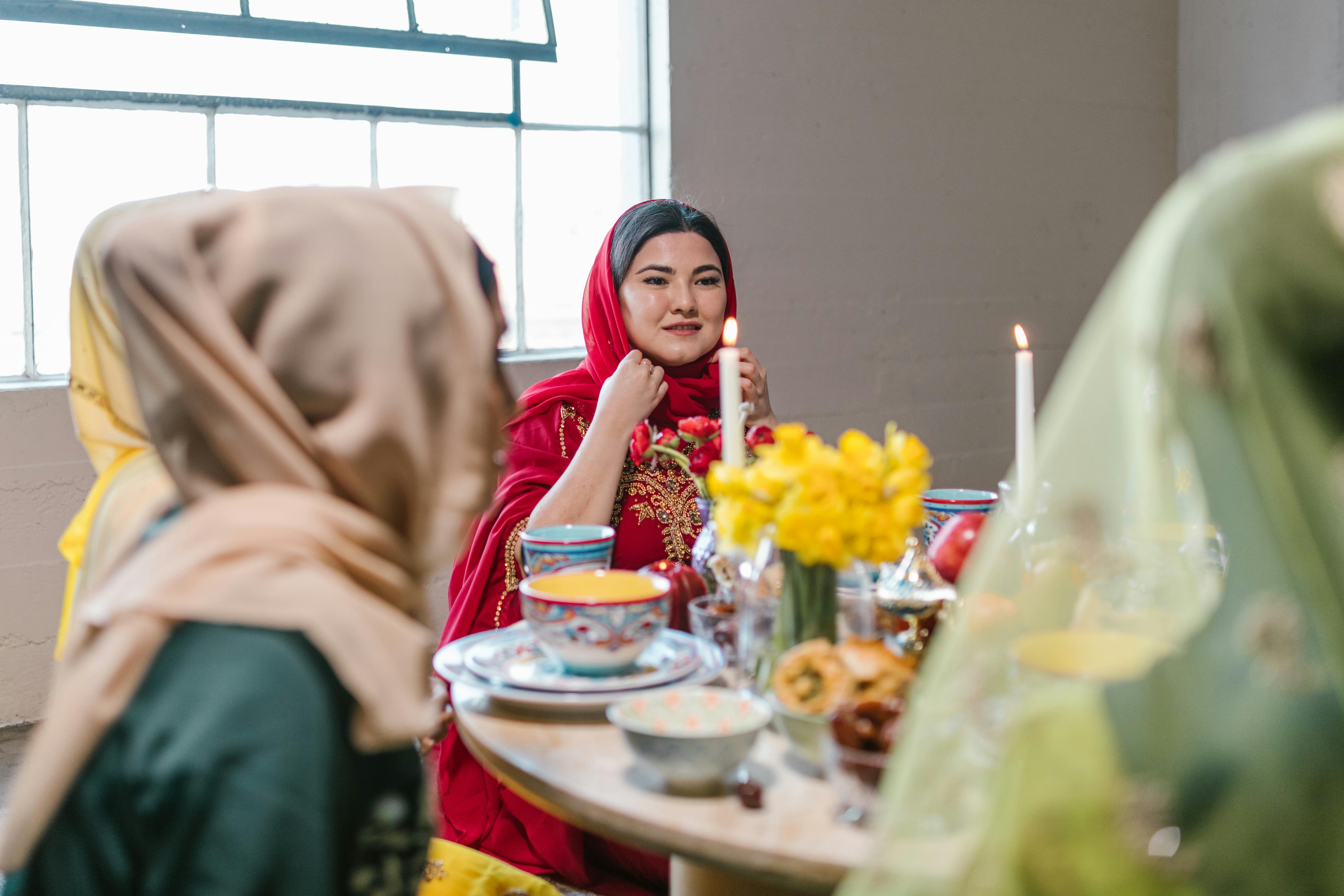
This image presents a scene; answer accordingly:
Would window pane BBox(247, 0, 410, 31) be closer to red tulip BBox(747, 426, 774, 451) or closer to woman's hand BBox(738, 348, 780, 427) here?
woman's hand BBox(738, 348, 780, 427)

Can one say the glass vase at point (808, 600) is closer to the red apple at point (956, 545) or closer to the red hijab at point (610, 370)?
the red apple at point (956, 545)

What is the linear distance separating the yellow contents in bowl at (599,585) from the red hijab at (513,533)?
589mm

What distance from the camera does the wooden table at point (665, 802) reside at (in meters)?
0.81

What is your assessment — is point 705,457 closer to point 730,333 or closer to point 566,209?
point 730,333

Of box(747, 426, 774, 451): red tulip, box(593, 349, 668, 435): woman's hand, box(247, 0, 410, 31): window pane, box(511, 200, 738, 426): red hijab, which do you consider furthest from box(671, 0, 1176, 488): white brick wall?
box(747, 426, 774, 451): red tulip

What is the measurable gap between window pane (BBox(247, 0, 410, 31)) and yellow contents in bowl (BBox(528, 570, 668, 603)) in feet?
8.14

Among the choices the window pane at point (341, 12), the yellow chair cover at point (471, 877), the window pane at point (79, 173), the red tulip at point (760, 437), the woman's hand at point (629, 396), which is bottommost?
the yellow chair cover at point (471, 877)

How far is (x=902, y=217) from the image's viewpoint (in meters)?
4.02

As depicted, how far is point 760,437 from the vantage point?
129cm

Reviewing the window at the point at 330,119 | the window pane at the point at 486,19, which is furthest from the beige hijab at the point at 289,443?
the window pane at the point at 486,19

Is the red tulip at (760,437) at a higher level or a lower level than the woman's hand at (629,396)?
lower

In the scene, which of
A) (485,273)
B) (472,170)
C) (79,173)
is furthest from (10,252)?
(485,273)

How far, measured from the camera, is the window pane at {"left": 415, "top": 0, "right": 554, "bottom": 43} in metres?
3.31

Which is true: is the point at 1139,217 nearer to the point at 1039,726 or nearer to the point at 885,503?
the point at 885,503
